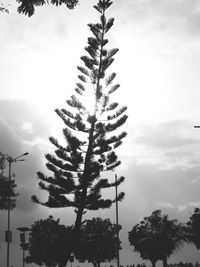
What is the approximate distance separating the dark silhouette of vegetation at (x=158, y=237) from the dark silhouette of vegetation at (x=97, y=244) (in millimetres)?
4772

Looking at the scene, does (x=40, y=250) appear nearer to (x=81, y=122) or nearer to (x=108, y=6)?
(x=81, y=122)

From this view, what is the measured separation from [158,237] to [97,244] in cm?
822

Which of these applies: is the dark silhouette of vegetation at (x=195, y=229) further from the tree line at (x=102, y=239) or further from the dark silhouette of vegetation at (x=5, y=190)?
the dark silhouette of vegetation at (x=5, y=190)

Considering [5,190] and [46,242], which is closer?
[5,190]

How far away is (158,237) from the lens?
2024 inches

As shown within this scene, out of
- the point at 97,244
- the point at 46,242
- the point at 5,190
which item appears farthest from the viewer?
the point at 97,244

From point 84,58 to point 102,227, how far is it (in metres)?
29.9

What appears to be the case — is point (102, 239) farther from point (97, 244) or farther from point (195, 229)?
point (195, 229)

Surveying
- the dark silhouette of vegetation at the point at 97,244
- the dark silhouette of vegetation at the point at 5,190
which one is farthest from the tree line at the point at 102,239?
the dark silhouette of vegetation at the point at 5,190

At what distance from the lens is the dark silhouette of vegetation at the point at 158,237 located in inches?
1921

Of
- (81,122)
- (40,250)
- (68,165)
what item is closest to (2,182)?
(68,165)

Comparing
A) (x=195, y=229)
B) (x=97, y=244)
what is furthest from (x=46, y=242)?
(x=195, y=229)

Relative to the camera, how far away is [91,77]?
101 ft

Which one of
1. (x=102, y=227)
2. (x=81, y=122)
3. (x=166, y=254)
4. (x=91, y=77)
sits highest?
(x=91, y=77)
